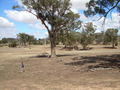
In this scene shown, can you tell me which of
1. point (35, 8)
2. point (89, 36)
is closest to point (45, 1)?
point (35, 8)

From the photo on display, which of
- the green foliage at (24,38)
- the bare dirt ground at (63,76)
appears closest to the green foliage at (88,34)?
the bare dirt ground at (63,76)

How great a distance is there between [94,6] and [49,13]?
1020 cm

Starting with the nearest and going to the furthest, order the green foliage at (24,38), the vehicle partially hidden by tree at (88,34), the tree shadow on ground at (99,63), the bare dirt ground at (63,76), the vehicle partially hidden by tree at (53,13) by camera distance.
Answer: the bare dirt ground at (63,76) < the tree shadow on ground at (99,63) < the vehicle partially hidden by tree at (53,13) < the vehicle partially hidden by tree at (88,34) < the green foliage at (24,38)

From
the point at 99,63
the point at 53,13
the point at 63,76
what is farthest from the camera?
the point at 53,13

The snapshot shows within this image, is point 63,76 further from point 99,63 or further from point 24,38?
point 24,38

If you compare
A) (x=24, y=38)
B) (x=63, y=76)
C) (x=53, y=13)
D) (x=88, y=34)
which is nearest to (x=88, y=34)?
(x=88, y=34)

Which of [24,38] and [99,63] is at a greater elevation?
[24,38]

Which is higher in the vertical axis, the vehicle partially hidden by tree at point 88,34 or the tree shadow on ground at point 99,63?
the vehicle partially hidden by tree at point 88,34

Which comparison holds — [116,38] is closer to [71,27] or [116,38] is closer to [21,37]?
[71,27]

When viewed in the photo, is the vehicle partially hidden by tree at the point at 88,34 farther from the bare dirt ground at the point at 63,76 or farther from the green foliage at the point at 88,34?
the bare dirt ground at the point at 63,76

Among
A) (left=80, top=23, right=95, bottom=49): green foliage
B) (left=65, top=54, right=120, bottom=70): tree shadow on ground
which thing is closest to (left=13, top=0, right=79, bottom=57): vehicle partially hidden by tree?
(left=65, top=54, right=120, bottom=70): tree shadow on ground

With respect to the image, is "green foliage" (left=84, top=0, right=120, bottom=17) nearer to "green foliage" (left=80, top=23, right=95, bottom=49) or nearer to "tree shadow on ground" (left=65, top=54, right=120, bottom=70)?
"tree shadow on ground" (left=65, top=54, right=120, bottom=70)

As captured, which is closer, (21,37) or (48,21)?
(48,21)

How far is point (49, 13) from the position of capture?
25.0 m
